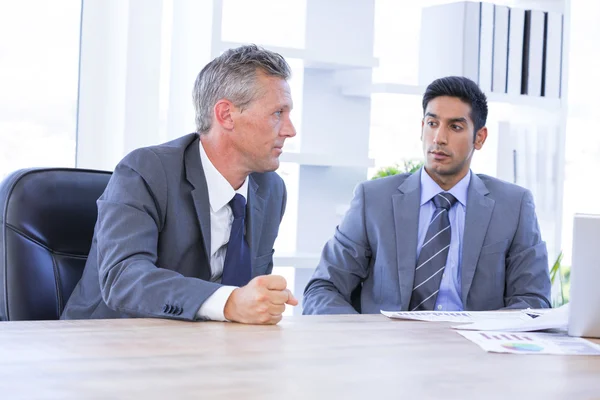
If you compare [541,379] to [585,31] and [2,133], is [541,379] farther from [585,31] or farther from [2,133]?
[585,31]

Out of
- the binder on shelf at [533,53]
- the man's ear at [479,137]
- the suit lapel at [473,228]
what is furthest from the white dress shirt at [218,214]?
the binder on shelf at [533,53]

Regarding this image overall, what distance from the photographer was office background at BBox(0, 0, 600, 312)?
316 cm

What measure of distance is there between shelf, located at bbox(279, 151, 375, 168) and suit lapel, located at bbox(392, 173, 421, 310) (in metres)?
0.51

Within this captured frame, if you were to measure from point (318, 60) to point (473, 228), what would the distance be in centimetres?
89

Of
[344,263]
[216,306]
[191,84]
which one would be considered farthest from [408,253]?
[191,84]

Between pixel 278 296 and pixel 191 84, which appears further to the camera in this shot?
pixel 191 84

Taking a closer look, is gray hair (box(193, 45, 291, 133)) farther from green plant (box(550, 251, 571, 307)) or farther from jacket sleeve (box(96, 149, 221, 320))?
green plant (box(550, 251, 571, 307))

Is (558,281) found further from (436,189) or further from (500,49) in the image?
(436,189)

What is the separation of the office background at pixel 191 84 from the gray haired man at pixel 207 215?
0.68 metres

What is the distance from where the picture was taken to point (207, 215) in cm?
218

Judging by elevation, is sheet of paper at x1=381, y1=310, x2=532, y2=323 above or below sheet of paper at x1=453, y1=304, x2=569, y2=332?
below

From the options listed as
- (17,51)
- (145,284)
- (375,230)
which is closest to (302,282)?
(375,230)

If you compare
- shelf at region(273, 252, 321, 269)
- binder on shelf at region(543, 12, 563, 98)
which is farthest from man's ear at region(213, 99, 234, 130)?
binder on shelf at region(543, 12, 563, 98)

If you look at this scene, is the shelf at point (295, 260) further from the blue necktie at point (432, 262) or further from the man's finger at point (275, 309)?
the man's finger at point (275, 309)
